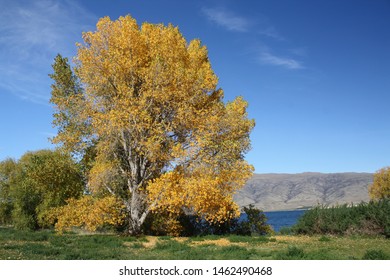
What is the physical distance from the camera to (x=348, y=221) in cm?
2844

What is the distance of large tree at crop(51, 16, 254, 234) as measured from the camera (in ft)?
90.1

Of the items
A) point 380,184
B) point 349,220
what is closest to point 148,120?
point 349,220

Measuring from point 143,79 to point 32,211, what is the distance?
31.1m

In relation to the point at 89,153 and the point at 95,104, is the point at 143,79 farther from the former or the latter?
the point at 89,153

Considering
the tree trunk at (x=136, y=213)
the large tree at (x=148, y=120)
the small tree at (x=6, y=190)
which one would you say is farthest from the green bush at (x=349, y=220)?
the small tree at (x=6, y=190)

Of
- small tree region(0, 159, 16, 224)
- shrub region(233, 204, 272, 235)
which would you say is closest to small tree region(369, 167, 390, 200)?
shrub region(233, 204, 272, 235)

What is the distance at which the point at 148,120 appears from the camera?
89.8 feet

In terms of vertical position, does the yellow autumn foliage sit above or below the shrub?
above

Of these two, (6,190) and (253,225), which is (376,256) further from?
(6,190)

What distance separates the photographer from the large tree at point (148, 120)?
27.5 meters

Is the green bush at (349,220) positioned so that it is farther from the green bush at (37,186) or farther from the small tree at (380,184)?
the small tree at (380,184)

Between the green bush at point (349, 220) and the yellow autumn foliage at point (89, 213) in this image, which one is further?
the yellow autumn foliage at point (89, 213)

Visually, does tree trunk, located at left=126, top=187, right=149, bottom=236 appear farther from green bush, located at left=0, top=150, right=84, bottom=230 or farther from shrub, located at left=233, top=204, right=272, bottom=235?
shrub, located at left=233, top=204, right=272, bottom=235

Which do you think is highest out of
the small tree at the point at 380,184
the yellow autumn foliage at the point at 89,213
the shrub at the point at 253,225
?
the small tree at the point at 380,184
